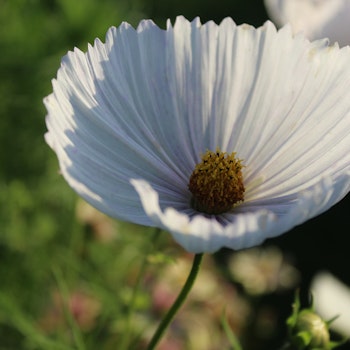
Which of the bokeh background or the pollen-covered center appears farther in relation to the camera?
the bokeh background

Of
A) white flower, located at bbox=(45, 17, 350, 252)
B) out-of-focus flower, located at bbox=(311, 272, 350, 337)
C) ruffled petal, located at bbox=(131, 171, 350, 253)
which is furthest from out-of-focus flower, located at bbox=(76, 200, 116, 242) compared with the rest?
ruffled petal, located at bbox=(131, 171, 350, 253)

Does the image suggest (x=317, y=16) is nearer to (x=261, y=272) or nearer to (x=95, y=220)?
(x=95, y=220)

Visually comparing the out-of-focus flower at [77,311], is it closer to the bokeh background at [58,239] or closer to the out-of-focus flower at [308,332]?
the bokeh background at [58,239]

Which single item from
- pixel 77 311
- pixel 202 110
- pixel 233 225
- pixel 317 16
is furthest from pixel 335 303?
pixel 233 225

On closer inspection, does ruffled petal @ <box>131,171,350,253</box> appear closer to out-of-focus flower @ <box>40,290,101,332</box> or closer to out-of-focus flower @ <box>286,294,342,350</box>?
out-of-focus flower @ <box>286,294,342,350</box>


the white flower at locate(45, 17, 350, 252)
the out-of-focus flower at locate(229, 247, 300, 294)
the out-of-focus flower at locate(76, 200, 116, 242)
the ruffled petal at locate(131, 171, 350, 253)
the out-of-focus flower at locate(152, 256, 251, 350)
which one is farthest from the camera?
the out-of-focus flower at locate(229, 247, 300, 294)

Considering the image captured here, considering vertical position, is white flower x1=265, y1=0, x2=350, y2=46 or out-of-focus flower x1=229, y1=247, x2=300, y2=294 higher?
white flower x1=265, y1=0, x2=350, y2=46
